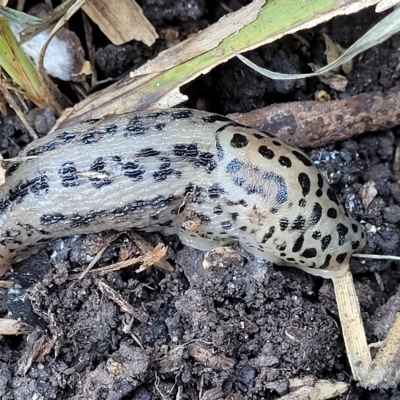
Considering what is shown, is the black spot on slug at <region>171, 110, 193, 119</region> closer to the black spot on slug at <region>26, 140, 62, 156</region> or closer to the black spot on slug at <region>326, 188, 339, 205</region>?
Answer: the black spot on slug at <region>26, 140, 62, 156</region>

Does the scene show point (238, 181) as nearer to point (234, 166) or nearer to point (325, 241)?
point (234, 166)

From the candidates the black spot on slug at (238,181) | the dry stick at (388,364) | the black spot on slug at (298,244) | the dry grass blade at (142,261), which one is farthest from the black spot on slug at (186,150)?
the dry stick at (388,364)

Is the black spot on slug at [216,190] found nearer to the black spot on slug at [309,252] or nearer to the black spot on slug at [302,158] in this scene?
the black spot on slug at [302,158]

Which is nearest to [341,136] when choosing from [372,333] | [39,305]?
[372,333]

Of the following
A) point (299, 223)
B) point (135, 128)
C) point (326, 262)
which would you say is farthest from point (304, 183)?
point (135, 128)

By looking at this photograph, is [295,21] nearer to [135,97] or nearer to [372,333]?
[135,97]

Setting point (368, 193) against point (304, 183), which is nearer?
point (304, 183)

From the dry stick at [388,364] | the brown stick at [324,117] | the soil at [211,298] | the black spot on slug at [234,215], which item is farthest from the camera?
the brown stick at [324,117]
